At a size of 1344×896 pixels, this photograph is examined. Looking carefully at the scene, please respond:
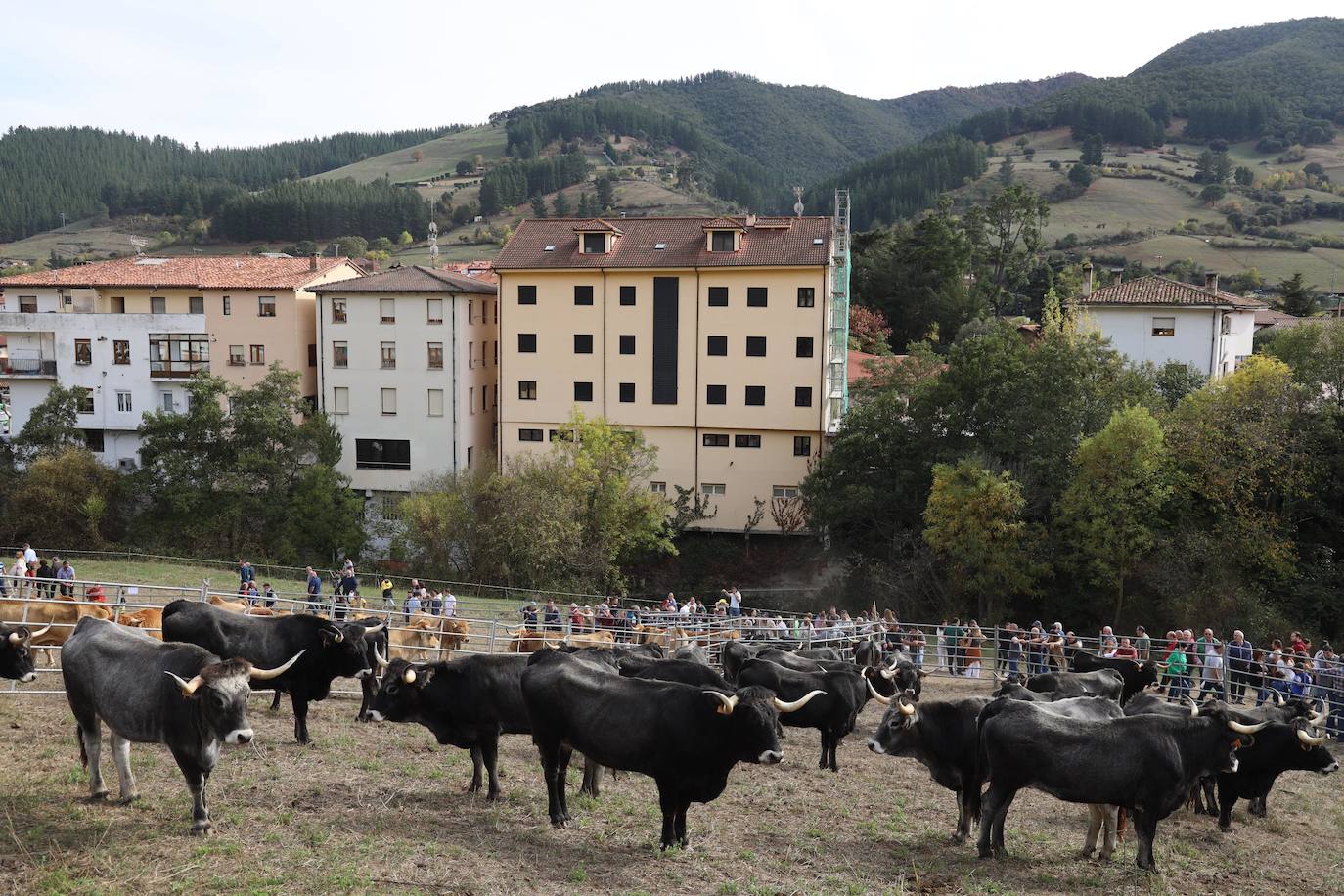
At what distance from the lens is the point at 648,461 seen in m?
47.6

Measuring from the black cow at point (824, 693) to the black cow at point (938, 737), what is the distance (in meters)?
2.61

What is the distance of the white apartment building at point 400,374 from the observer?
51.4 meters

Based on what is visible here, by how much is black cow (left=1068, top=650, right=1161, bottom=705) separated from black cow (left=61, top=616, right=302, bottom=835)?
49.4ft

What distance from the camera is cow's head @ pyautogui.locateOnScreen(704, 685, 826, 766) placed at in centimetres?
1137

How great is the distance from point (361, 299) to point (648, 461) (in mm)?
16131

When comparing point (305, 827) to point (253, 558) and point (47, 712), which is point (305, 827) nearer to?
point (47, 712)

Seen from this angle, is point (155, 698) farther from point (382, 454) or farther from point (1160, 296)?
point (1160, 296)

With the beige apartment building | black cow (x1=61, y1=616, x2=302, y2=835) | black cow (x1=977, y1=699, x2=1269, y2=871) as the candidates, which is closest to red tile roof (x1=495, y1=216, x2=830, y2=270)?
the beige apartment building

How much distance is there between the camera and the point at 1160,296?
5672cm

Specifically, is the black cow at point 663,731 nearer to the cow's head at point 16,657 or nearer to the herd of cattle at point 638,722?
the herd of cattle at point 638,722

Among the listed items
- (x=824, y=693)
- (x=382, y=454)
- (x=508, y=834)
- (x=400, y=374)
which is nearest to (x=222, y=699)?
(x=508, y=834)

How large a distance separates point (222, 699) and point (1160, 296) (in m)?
55.6

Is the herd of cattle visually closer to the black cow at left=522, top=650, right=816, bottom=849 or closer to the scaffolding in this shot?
the black cow at left=522, top=650, right=816, bottom=849

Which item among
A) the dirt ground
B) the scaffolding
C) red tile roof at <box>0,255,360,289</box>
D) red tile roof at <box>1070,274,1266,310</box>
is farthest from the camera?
red tile roof at <box>1070,274,1266,310</box>
